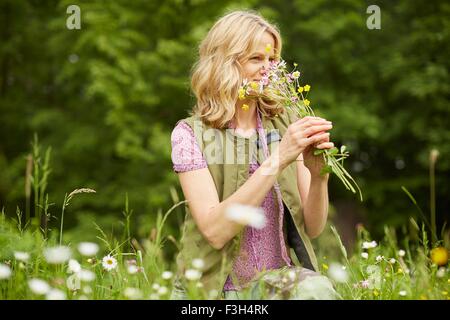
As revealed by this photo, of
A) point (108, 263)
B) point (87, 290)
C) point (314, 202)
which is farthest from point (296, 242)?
point (87, 290)

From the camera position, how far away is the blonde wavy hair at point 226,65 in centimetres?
244

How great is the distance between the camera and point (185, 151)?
235 centimetres

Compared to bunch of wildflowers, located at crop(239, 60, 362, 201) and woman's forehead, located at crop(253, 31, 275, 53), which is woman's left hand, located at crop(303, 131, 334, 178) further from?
woman's forehead, located at crop(253, 31, 275, 53)

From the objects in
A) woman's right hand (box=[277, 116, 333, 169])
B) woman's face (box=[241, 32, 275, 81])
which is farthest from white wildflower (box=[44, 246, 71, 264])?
woman's face (box=[241, 32, 275, 81])

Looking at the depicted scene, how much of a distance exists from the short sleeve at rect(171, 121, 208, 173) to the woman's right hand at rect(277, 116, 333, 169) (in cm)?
40

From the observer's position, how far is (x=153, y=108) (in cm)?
1048

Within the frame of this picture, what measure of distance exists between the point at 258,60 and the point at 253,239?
756 mm

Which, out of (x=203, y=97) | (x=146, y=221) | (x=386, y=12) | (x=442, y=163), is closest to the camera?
(x=203, y=97)

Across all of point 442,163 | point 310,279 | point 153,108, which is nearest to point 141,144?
point 153,108

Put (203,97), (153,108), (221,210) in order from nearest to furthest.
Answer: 1. (221,210)
2. (203,97)
3. (153,108)

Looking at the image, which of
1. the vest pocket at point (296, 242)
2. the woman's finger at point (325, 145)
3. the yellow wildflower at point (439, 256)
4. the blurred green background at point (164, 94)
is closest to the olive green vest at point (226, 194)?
the vest pocket at point (296, 242)

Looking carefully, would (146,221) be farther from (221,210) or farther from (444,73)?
(221,210)

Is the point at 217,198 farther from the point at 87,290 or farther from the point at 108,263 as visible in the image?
the point at 87,290

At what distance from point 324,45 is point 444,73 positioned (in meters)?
2.36
